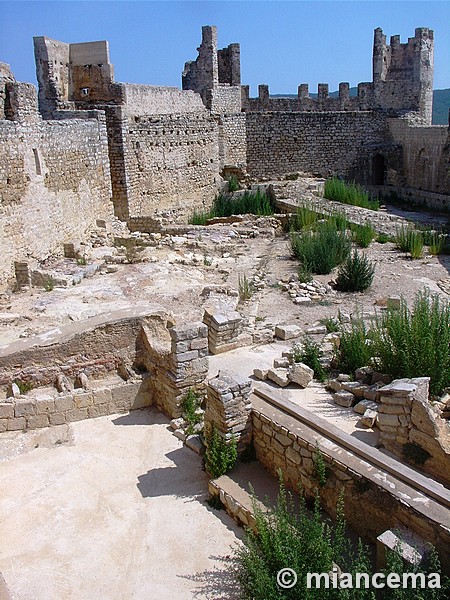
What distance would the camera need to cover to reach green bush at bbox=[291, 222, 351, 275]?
12828mm

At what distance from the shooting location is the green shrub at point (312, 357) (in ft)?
25.5

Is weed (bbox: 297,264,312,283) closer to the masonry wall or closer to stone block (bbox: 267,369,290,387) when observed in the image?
stone block (bbox: 267,369,290,387)

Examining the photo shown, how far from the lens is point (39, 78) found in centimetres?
1672

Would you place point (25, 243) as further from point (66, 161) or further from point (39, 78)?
point (39, 78)

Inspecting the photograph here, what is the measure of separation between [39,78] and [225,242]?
23.0 ft

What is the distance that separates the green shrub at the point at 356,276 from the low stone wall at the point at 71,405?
208 inches

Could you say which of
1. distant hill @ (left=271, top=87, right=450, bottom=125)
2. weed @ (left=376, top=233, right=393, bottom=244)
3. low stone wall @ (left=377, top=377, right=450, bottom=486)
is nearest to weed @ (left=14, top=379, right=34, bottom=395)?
low stone wall @ (left=377, top=377, right=450, bottom=486)

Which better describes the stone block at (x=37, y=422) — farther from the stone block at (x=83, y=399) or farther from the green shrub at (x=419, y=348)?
the green shrub at (x=419, y=348)

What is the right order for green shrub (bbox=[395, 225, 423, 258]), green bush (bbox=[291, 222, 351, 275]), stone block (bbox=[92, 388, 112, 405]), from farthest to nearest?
green shrub (bbox=[395, 225, 423, 258]) → green bush (bbox=[291, 222, 351, 275]) → stone block (bbox=[92, 388, 112, 405])

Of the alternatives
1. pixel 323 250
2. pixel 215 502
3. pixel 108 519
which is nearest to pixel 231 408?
pixel 215 502

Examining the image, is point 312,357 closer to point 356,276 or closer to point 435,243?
point 356,276

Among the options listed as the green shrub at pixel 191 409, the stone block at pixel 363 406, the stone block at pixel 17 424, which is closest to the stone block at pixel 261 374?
the green shrub at pixel 191 409

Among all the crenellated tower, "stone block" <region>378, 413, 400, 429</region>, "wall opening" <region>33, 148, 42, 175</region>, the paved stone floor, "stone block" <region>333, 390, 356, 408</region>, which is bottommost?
the paved stone floor

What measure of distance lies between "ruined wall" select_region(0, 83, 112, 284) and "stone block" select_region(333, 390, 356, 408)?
741cm
